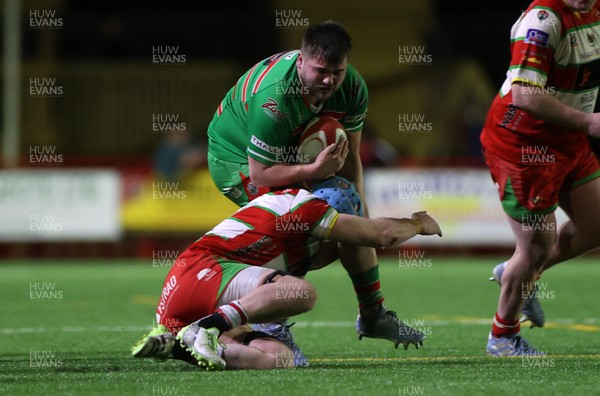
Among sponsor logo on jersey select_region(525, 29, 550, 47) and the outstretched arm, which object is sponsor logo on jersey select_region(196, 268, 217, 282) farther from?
sponsor logo on jersey select_region(525, 29, 550, 47)

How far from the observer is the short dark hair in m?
6.03

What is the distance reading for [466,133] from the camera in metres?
18.9


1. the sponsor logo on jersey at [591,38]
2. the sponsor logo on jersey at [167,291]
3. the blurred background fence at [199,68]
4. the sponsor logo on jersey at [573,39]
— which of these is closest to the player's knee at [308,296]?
the sponsor logo on jersey at [167,291]

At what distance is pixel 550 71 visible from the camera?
644 cm

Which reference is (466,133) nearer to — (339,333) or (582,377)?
(339,333)

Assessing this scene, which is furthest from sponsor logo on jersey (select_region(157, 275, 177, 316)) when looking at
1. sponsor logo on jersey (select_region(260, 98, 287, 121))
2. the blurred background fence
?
the blurred background fence

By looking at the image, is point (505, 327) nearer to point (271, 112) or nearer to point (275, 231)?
point (275, 231)

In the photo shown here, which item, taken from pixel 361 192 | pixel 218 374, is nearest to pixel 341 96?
pixel 361 192

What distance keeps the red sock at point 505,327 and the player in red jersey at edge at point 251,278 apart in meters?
0.82

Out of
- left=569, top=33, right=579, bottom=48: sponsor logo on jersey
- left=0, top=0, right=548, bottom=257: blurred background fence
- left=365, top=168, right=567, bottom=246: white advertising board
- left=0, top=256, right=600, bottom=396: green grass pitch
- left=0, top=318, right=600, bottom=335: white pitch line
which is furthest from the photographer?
left=0, top=0, right=548, bottom=257: blurred background fence

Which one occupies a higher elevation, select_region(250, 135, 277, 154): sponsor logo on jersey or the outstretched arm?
select_region(250, 135, 277, 154): sponsor logo on jersey

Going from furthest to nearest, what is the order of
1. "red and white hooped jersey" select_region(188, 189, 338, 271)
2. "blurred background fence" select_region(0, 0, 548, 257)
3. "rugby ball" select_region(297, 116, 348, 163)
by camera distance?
"blurred background fence" select_region(0, 0, 548, 257)
"rugby ball" select_region(297, 116, 348, 163)
"red and white hooped jersey" select_region(188, 189, 338, 271)

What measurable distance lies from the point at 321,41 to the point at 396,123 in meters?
15.2

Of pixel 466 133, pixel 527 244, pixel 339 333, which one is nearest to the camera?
pixel 527 244
